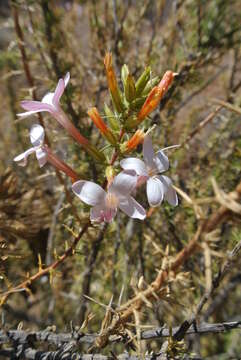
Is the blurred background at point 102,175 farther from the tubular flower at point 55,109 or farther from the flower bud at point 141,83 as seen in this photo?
the flower bud at point 141,83

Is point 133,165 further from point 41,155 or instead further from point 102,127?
point 41,155

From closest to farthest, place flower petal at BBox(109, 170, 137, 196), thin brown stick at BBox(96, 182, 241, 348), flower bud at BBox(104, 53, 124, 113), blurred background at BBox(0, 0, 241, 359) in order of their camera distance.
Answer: thin brown stick at BBox(96, 182, 241, 348) < flower petal at BBox(109, 170, 137, 196) < flower bud at BBox(104, 53, 124, 113) < blurred background at BBox(0, 0, 241, 359)

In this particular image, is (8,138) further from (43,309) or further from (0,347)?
(0,347)

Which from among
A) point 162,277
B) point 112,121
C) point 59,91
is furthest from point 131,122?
point 162,277

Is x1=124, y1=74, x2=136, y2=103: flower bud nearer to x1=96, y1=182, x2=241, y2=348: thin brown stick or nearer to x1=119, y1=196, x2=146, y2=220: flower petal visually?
x1=119, y1=196, x2=146, y2=220: flower petal

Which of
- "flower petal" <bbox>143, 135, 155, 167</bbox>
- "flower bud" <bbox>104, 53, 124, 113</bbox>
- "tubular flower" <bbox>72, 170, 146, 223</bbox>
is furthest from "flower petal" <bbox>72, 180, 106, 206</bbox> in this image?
"flower bud" <bbox>104, 53, 124, 113</bbox>

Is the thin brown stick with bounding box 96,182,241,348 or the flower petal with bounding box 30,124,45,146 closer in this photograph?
the thin brown stick with bounding box 96,182,241,348

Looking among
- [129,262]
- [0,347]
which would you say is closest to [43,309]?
[129,262]
